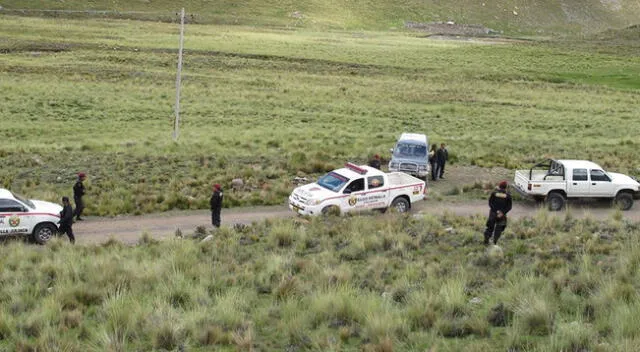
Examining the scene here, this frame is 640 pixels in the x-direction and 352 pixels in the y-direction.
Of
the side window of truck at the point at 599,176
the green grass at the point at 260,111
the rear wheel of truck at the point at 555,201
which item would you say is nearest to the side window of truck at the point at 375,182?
the green grass at the point at 260,111

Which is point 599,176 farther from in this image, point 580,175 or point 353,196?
point 353,196

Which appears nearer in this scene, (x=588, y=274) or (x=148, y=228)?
(x=588, y=274)

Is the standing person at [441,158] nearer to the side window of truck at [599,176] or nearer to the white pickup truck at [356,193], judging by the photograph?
the white pickup truck at [356,193]

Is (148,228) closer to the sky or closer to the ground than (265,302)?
closer to the ground

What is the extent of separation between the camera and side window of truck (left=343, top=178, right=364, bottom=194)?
75.1 ft

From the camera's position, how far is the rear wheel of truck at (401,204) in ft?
77.7

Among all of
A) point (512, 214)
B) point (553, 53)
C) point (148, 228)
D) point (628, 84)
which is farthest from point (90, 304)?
point (553, 53)

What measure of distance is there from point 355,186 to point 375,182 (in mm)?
752

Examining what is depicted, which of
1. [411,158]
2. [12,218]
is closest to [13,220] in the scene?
[12,218]

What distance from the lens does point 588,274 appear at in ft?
40.2

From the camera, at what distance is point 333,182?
917 inches

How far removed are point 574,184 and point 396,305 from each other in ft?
50.5

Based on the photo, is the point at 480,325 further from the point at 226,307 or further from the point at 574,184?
the point at 574,184

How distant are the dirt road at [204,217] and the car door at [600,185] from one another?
0.54 metres
